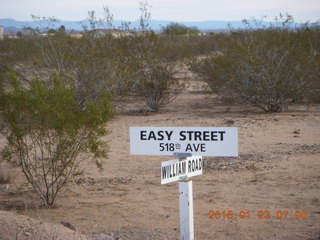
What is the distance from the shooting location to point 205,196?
26.3 ft

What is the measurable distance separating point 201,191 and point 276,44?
380 inches

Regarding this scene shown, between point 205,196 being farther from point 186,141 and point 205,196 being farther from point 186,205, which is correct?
point 186,141

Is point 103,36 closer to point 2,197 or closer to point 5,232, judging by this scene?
point 2,197

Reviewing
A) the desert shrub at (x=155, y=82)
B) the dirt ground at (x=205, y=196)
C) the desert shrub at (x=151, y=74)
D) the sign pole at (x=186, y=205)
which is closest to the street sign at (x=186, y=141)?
the sign pole at (x=186, y=205)

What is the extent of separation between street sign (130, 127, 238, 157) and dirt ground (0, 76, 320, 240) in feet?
4.01

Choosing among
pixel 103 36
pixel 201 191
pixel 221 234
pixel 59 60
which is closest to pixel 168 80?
pixel 103 36

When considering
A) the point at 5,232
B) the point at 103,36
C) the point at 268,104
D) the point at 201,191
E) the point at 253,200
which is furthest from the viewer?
the point at 103,36

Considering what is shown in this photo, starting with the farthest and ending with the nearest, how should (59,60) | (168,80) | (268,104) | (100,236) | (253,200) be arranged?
(168,80)
(268,104)
(59,60)
(253,200)
(100,236)

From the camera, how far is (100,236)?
602 centimetres

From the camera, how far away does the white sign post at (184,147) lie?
480cm
